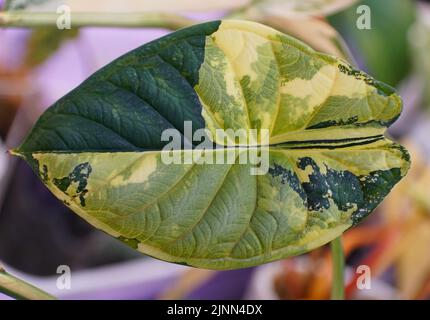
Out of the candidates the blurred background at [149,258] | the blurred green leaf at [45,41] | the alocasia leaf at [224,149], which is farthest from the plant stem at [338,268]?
the blurred green leaf at [45,41]

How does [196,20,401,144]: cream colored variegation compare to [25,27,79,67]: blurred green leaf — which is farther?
[25,27,79,67]: blurred green leaf

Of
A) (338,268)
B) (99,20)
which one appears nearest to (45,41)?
(99,20)

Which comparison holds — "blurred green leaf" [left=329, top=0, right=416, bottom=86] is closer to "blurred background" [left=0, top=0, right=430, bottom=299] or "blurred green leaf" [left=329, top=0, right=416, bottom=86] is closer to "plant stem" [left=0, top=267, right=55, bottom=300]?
"blurred background" [left=0, top=0, right=430, bottom=299]

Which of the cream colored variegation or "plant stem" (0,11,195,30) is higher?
"plant stem" (0,11,195,30)

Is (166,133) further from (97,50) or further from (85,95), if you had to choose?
(97,50)

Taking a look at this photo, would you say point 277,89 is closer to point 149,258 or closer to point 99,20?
point 99,20

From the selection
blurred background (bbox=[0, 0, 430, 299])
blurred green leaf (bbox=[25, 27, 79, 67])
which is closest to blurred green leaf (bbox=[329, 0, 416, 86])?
blurred background (bbox=[0, 0, 430, 299])
